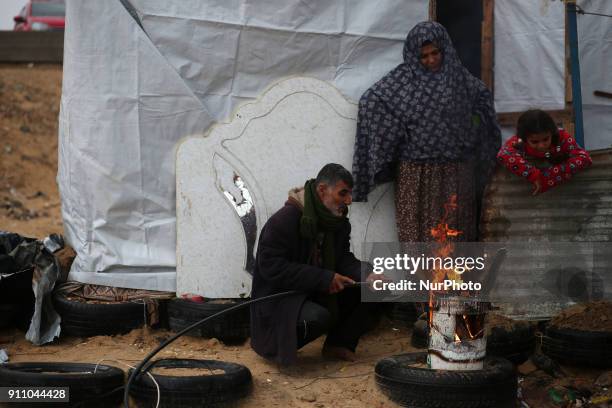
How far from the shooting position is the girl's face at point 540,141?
6066 mm

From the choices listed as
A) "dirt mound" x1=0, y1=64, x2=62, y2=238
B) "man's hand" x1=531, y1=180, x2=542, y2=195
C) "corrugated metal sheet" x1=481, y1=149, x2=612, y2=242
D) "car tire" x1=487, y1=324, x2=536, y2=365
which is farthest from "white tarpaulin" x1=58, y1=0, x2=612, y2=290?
"dirt mound" x1=0, y1=64, x2=62, y2=238

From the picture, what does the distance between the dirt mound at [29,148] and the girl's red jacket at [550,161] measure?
6578mm

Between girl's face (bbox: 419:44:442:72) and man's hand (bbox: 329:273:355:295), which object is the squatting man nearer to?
man's hand (bbox: 329:273:355:295)

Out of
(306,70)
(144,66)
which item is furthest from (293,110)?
(144,66)

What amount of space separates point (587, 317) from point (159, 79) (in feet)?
10.9

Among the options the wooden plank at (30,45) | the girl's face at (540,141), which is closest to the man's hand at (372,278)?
the girl's face at (540,141)

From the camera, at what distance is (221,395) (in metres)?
5.07

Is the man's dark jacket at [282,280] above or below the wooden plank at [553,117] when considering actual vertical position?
below

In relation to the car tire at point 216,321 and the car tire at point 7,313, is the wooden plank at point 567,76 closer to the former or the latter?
the car tire at point 216,321

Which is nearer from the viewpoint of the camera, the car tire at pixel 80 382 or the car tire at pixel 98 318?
the car tire at pixel 80 382

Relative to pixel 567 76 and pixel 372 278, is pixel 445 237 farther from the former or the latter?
pixel 567 76

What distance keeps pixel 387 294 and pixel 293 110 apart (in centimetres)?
150

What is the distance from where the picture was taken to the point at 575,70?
691cm

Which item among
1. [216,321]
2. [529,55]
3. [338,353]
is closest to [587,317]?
[338,353]
